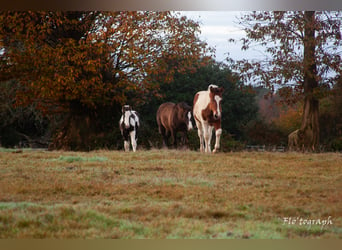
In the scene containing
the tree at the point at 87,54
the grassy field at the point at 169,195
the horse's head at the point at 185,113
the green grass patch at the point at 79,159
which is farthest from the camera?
the horse's head at the point at 185,113

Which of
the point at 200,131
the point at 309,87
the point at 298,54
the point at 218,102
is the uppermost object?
the point at 298,54

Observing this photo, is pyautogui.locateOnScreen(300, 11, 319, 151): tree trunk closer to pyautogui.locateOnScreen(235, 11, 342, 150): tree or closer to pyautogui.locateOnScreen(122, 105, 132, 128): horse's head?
pyautogui.locateOnScreen(235, 11, 342, 150): tree

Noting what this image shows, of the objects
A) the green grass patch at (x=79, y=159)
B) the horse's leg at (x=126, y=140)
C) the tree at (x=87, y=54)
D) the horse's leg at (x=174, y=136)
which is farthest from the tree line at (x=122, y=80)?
the green grass patch at (x=79, y=159)

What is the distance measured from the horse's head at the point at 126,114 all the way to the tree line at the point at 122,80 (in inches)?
4.0

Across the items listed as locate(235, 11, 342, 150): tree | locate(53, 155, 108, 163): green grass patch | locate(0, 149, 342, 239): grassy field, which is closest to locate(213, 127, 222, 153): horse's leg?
locate(0, 149, 342, 239): grassy field

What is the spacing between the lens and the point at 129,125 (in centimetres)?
767

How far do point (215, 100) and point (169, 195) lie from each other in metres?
1.59

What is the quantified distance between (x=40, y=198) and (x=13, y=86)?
1.85 m

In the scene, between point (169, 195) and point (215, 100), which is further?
point (215, 100)

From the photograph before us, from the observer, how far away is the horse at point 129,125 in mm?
7656

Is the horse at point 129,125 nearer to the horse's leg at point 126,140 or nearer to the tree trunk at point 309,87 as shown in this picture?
the horse's leg at point 126,140

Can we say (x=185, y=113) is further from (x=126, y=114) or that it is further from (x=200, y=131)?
(x=126, y=114)

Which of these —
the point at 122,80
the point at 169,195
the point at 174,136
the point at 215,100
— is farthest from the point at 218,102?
the point at 169,195

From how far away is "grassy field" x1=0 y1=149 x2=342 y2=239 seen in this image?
5988 millimetres
